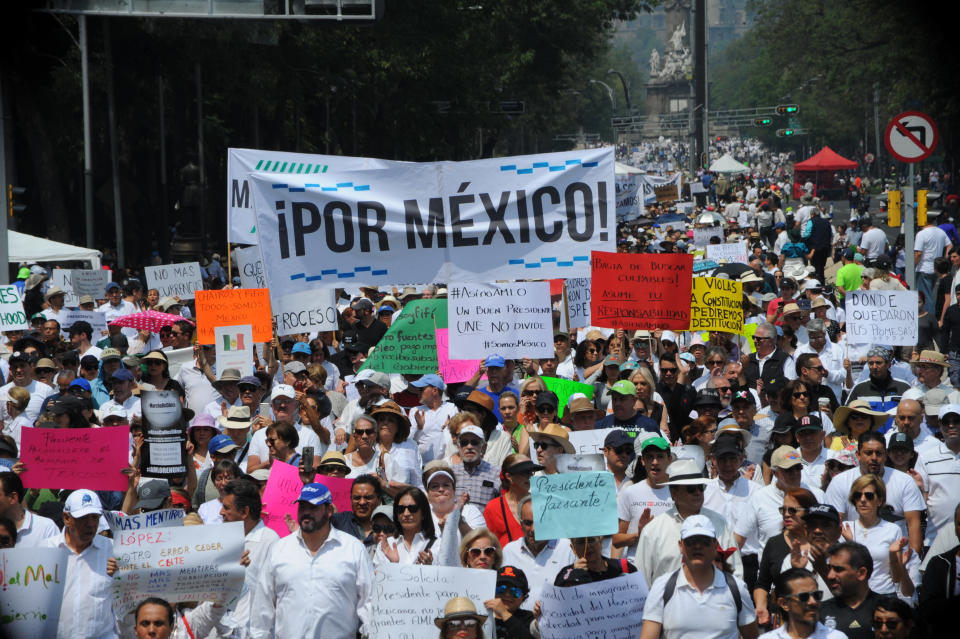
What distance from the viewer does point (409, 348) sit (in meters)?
12.0

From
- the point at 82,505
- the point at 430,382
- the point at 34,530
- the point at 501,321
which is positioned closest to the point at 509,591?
the point at 82,505

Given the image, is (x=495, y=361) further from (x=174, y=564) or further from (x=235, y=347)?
(x=174, y=564)

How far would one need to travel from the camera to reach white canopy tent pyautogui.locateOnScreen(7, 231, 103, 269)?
24156mm

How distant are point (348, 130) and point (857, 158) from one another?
56910 millimetres

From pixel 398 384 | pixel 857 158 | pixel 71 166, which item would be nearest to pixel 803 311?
pixel 398 384

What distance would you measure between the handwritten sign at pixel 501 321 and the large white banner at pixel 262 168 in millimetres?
1285

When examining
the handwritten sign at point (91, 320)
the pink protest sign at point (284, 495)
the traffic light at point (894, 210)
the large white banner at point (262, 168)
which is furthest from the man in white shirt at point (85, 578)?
the traffic light at point (894, 210)

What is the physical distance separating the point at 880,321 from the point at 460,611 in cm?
Answer: 676

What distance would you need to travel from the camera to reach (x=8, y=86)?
30.1 meters

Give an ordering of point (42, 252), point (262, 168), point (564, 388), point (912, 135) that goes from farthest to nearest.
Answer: point (42, 252), point (912, 135), point (262, 168), point (564, 388)

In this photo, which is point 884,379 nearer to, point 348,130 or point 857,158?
point 348,130

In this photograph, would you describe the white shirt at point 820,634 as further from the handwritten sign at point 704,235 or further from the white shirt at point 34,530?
the handwritten sign at point 704,235

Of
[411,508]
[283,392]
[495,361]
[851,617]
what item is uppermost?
[495,361]

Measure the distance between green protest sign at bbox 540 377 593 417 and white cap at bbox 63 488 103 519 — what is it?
14.9 feet
